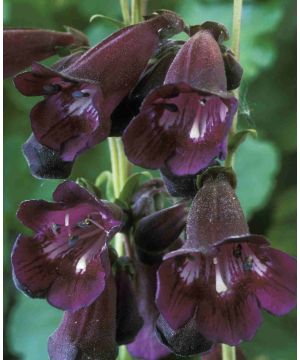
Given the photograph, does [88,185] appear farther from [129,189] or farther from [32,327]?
[32,327]

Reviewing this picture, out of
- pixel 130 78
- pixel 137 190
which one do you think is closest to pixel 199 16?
pixel 137 190

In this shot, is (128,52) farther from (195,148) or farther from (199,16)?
(199,16)

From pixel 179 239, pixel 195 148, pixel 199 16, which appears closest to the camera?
pixel 195 148

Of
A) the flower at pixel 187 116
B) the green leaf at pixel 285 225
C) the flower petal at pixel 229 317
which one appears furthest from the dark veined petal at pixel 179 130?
the green leaf at pixel 285 225

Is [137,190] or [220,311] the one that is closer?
[220,311]

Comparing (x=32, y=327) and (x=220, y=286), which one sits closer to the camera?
(x=220, y=286)

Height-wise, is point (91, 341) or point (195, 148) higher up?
point (195, 148)

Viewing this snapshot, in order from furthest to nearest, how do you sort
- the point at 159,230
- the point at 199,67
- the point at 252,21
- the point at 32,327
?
the point at 252,21 < the point at 32,327 < the point at 159,230 < the point at 199,67

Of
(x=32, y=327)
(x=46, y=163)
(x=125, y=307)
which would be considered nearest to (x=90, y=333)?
(x=125, y=307)
